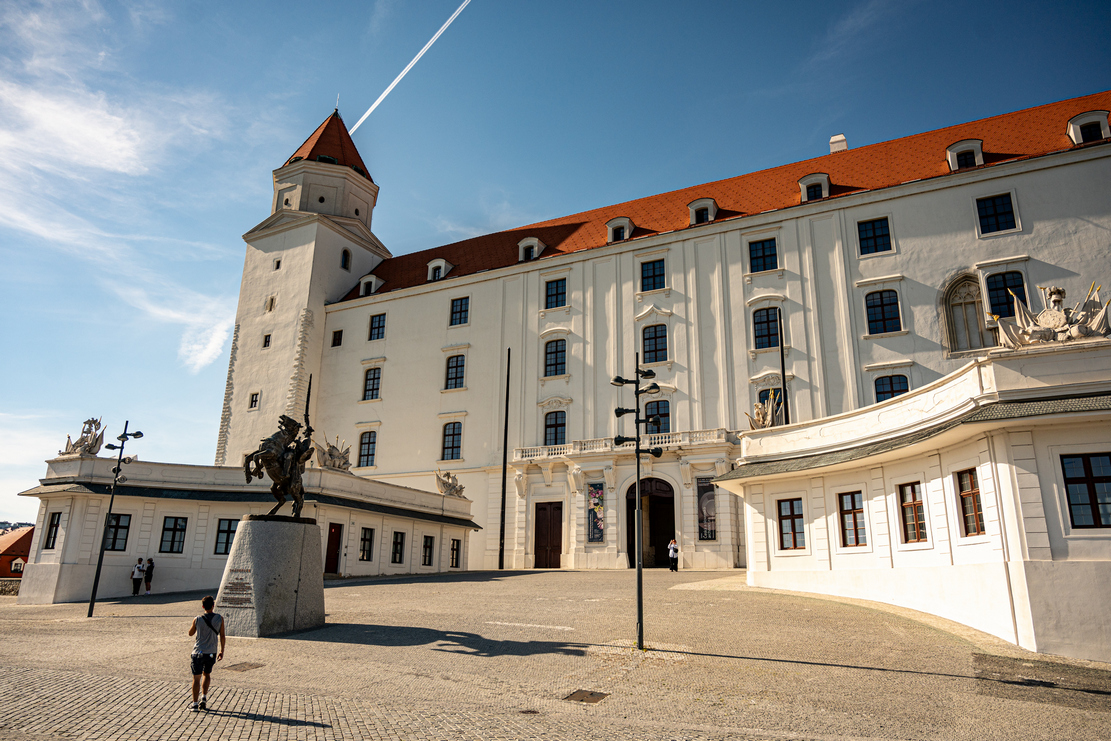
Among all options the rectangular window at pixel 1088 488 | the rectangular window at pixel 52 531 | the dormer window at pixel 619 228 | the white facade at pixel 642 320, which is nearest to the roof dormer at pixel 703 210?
the white facade at pixel 642 320

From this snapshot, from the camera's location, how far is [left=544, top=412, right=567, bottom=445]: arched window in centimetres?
4144

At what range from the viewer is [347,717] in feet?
28.9

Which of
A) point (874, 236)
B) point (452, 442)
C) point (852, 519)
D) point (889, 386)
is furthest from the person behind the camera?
point (452, 442)

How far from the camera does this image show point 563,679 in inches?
428

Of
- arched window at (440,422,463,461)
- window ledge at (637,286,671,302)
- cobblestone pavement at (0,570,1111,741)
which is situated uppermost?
window ledge at (637,286,671,302)

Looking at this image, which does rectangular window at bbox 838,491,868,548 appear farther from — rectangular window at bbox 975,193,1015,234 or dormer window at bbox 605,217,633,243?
dormer window at bbox 605,217,633,243

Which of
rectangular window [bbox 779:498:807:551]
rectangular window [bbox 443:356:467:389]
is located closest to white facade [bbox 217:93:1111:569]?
rectangular window [bbox 443:356:467:389]

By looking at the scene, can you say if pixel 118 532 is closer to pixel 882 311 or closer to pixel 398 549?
pixel 398 549

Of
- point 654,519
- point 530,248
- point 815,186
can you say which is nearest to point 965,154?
point 815,186

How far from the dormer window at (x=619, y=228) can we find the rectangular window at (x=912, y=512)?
91.0 ft

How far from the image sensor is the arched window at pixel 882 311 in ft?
113

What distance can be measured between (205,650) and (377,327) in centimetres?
4213

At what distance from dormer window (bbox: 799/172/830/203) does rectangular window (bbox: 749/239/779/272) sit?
Result: 2.92 meters

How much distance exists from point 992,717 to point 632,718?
451cm
